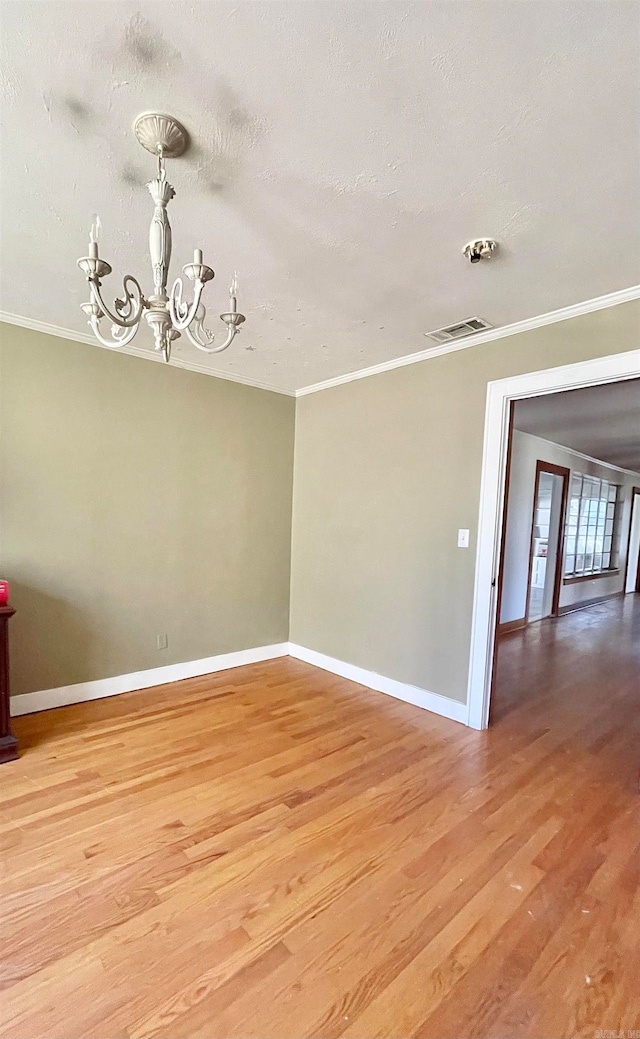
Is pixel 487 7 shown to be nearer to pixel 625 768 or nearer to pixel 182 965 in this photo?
pixel 182 965

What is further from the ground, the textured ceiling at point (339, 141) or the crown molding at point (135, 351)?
the textured ceiling at point (339, 141)

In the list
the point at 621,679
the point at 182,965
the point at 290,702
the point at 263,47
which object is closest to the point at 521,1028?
the point at 182,965

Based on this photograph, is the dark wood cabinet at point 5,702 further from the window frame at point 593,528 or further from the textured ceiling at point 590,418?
the window frame at point 593,528

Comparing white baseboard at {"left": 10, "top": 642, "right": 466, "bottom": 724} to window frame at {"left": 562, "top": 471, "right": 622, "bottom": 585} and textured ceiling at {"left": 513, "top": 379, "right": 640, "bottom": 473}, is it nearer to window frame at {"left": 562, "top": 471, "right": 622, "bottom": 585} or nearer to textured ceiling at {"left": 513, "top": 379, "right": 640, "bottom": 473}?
textured ceiling at {"left": 513, "top": 379, "right": 640, "bottom": 473}

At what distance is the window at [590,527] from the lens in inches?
284

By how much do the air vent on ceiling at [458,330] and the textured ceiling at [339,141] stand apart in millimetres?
352

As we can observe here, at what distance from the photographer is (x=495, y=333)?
2.97 m

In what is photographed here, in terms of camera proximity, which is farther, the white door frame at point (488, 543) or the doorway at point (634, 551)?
the doorway at point (634, 551)

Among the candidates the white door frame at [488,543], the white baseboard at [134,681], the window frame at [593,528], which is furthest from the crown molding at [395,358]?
the window frame at [593,528]

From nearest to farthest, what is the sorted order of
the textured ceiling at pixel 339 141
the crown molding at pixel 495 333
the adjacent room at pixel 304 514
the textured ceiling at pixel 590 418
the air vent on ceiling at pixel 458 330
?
the textured ceiling at pixel 339 141 < the adjacent room at pixel 304 514 < the crown molding at pixel 495 333 < the air vent on ceiling at pixel 458 330 < the textured ceiling at pixel 590 418

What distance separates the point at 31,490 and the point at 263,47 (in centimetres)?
278

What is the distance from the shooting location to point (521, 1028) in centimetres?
126

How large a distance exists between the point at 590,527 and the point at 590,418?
4.07 m

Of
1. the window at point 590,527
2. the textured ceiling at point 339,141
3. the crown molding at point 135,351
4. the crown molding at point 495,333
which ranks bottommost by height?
the window at point 590,527
